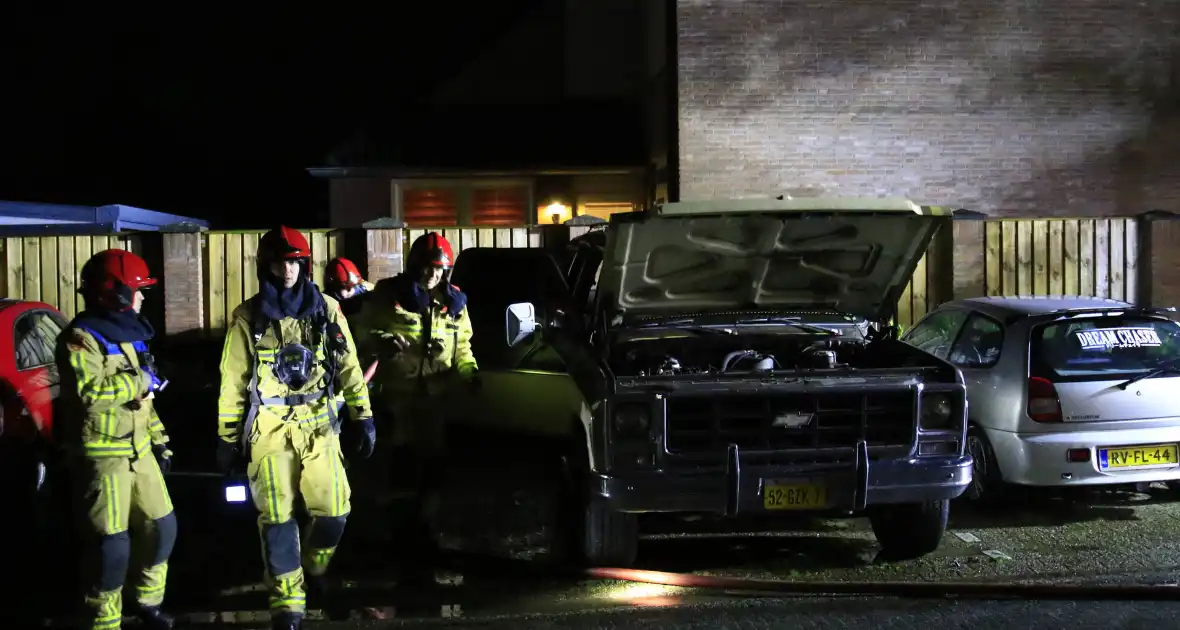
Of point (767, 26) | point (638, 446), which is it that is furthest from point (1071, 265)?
point (638, 446)

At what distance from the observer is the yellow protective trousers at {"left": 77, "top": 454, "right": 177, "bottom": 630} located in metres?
4.69

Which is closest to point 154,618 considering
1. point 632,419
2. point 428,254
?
point 632,419

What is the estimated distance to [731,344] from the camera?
6422 mm

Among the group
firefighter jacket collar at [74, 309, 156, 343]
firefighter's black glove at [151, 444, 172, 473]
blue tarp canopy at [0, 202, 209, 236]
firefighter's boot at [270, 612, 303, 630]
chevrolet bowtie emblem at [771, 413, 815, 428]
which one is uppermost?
blue tarp canopy at [0, 202, 209, 236]

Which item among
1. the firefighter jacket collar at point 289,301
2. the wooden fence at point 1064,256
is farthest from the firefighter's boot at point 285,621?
the wooden fence at point 1064,256

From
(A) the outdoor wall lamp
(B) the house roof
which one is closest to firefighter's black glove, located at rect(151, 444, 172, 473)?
(B) the house roof

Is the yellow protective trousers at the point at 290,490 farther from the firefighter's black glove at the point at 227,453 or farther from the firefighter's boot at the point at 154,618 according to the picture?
the firefighter's boot at the point at 154,618

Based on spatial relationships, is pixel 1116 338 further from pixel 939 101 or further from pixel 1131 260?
pixel 939 101

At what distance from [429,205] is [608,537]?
12.2 m

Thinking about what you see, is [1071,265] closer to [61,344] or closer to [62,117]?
[61,344]

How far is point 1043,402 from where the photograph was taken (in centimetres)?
649

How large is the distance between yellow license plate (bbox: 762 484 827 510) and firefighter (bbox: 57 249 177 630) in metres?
2.87

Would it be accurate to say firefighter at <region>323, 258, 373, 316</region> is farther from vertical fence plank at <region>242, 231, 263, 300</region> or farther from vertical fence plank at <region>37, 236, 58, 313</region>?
vertical fence plank at <region>37, 236, 58, 313</region>

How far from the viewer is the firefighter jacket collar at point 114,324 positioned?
4738 millimetres
